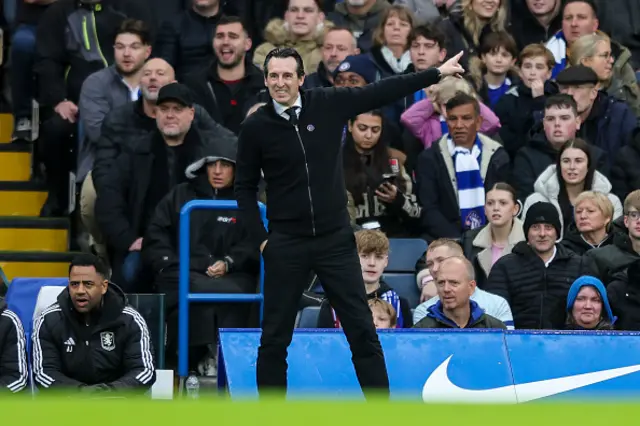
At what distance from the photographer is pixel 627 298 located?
383 inches

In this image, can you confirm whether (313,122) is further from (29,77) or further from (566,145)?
(29,77)

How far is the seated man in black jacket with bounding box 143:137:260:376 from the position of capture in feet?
33.2

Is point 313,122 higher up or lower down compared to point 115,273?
higher up

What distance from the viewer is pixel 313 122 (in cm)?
742

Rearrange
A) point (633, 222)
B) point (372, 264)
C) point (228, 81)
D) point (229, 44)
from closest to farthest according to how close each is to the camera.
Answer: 1. point (372, 264)
2. point (633, 222)
3. point (229, 44)
4. point (228, 81)

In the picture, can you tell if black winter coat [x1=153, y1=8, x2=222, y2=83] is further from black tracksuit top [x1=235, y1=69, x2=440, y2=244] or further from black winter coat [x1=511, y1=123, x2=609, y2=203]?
black tracksuit top [x1=235, y1=69, x2=440, y2=244]

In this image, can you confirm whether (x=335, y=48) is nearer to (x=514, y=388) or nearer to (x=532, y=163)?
(x=532, y=163)

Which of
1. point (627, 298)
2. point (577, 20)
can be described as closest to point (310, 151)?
point (627, 298)

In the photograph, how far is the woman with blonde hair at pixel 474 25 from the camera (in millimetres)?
12500

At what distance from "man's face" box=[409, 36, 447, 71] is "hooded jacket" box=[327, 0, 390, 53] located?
1.11 meters

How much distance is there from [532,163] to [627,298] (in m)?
1.84

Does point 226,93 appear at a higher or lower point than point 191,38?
lower

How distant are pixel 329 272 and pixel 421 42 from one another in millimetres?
4656

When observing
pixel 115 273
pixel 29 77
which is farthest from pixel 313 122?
pixel 29 77
